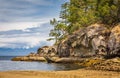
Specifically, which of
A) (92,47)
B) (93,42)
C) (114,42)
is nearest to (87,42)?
(92,47)

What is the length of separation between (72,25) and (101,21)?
34.8m

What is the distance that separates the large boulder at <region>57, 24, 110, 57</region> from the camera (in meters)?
75.4

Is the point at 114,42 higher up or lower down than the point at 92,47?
higher up

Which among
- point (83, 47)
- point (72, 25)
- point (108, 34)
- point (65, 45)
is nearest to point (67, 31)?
point (72, 25)

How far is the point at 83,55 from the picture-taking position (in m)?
83.1

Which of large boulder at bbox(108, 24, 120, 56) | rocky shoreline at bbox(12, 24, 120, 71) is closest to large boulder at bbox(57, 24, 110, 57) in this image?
rocky shoreline at bbox(12, 24, 120, 71)

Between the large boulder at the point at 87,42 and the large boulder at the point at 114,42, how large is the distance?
12.2 ft

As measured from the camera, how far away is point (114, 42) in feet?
222

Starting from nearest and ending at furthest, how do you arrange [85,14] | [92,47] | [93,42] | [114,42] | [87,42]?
[114,42]
[93,42]
[92,47]
[87,42]
[85,14]

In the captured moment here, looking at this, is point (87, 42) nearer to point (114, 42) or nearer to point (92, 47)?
point (92, 47)

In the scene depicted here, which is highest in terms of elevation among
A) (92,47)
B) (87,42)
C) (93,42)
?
(93,42)

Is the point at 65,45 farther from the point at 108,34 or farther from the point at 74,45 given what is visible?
the point at 108,34

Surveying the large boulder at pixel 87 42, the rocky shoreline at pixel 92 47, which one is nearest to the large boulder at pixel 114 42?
the rocky shoreline at pixel 92 47

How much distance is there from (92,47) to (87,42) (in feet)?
9.73
